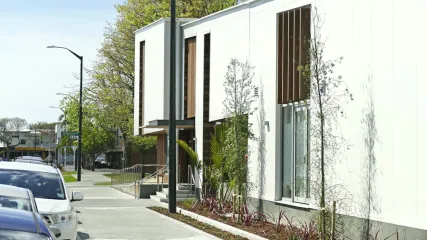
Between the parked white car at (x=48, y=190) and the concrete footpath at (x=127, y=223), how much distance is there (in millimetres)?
3044

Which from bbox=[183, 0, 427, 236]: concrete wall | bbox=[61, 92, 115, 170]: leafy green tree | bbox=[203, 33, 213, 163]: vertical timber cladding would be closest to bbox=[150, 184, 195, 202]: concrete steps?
bbox=[203, 33, 213, 163]: vertical timber cladding

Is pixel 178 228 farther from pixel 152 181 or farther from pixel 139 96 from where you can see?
pixel 139 96

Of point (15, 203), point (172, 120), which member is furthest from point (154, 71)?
point (15, 203)

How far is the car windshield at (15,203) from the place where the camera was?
8180 mm

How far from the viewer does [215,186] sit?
23297mm

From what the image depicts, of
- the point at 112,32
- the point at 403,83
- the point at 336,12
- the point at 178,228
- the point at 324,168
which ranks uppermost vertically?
the point at 112,32

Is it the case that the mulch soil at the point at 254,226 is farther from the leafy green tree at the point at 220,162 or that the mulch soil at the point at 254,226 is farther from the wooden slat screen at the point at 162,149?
the wooden slat screen at the point at 162,149

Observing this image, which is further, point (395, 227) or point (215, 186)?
point (215, 186)

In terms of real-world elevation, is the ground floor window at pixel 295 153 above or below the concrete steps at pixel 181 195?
above

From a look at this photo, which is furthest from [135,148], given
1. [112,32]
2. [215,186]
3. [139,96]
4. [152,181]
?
[215,186]

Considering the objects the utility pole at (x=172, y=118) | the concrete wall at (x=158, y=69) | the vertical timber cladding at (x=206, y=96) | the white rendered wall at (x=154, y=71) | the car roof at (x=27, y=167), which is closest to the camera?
the car roof at (x=27, y=167)

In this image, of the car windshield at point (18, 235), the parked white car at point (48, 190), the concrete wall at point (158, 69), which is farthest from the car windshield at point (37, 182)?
the concrete wall at point (158, 69)

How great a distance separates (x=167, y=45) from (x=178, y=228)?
1458 centimetres

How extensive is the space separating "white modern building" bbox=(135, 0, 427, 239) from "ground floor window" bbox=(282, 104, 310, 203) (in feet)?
0.08
